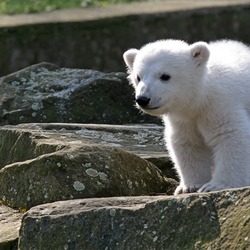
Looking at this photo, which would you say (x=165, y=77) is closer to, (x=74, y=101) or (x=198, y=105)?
(x=198, y=105)

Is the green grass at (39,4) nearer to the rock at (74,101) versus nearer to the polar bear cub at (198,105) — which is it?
the rock at (74,101)

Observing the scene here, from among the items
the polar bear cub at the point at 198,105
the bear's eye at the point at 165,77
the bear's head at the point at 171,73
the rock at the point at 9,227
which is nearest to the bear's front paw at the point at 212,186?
the polar bear cub at the point at 198,105

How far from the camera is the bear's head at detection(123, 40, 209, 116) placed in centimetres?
586

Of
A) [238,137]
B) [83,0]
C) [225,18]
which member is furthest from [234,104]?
[83,0]

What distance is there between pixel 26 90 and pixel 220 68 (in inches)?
95.2

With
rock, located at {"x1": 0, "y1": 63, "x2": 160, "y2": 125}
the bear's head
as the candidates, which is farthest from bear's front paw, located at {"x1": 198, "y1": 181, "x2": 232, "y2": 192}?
rock, located at {"x1": 0, "y1": 63, "x2": 160, "y2": 125}

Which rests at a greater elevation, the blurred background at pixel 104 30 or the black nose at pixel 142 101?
the black nose at pixel 142 101

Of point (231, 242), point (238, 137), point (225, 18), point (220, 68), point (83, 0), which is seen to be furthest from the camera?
point (83, 0)

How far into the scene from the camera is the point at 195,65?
19.8ft

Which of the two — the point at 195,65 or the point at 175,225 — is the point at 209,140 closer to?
the point at 195,65

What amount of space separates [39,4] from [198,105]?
8.17m

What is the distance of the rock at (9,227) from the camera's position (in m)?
5.07

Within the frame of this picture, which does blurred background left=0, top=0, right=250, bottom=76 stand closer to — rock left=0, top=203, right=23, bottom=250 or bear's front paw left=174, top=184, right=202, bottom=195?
bear's front paw left=174, top=184, right=202, bottom=195

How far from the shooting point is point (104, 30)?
12.5 m
